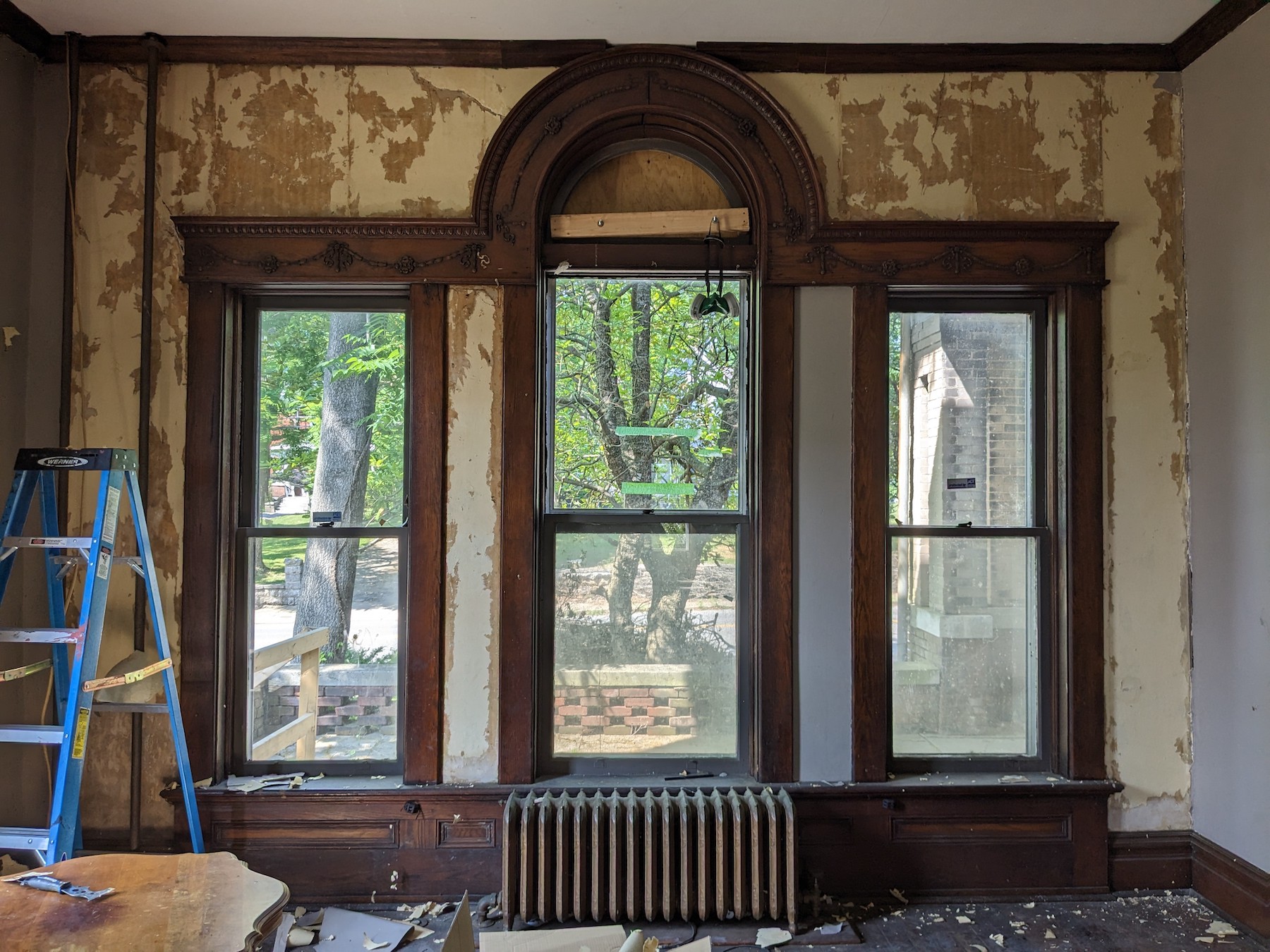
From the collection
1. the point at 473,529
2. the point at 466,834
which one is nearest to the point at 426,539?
the point at 473,529

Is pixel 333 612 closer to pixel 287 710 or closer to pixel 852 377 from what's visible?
pixel 287 710

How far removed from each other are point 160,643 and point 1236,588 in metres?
3.80

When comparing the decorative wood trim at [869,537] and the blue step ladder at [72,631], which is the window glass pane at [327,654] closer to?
the blue step ladder at [72,631]

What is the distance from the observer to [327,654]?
2.97m

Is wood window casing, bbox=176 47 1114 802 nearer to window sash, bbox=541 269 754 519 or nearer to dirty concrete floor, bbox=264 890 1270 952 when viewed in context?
window sash, bbox=541 269 754 519

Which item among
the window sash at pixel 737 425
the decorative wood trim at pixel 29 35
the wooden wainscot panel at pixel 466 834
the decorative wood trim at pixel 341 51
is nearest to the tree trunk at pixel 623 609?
the window sash at pixel 737 425

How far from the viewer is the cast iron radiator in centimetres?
262

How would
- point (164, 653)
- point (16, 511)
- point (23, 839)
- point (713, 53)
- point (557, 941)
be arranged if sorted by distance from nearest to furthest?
point (557, 941) < point (23, 839) < point (16, 511) < point (164, 653) < point (713, 53)

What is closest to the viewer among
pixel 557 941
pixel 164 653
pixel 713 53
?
pixel 557 941

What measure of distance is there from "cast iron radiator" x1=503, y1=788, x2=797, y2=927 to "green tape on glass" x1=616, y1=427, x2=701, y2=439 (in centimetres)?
134

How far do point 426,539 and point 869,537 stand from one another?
1.69m

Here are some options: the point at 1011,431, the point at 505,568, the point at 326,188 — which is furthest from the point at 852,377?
the point at 326,188

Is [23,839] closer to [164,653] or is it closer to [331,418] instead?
[164,653]

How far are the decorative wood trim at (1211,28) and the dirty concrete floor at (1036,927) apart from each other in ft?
10.3
